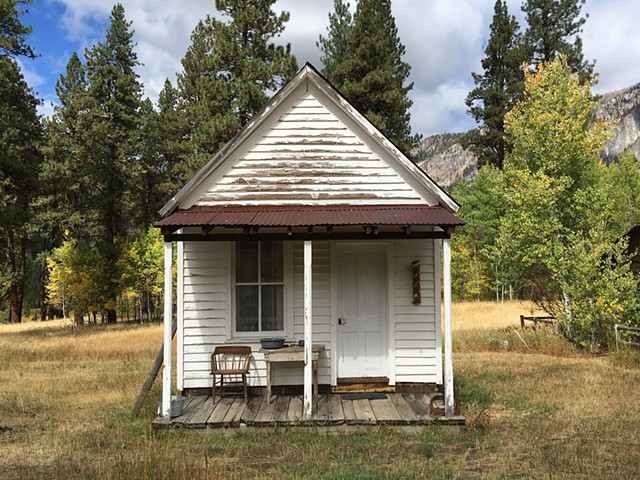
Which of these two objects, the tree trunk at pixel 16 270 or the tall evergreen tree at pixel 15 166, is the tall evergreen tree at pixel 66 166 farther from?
the tree trunk at pixel 16 270

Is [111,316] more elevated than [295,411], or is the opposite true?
[295,411]

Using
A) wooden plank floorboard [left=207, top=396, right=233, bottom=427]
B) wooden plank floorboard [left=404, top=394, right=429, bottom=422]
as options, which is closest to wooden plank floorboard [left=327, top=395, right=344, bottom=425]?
wooden plank floorboard [left=404, top=394, right=429, bottom=422]

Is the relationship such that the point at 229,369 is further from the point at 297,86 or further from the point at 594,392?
the point at 594,392

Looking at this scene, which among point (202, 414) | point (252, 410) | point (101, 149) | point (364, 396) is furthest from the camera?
point (101, 149)

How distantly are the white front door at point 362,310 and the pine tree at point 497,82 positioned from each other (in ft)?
84.6

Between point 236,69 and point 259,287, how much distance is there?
56.7 ft

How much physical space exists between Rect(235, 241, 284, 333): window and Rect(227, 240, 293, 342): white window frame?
58mm

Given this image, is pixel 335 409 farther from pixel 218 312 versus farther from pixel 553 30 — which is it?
pixel 553 30

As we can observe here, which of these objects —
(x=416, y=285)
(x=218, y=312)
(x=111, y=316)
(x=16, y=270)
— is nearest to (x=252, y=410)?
(x=218, y=312)

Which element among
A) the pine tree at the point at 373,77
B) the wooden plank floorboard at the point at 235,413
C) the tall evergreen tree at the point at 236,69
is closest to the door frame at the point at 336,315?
the wooden plank floorboard at the point at 235,413

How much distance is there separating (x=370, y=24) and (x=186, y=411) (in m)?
24.8

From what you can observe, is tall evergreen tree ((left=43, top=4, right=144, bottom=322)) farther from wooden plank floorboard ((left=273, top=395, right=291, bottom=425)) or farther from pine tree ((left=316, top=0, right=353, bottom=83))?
wooden plank floorboard ((left=273, top=395, right=291, bottom=425))

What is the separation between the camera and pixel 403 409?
7.69 meters

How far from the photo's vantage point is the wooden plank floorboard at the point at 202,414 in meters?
7.16
